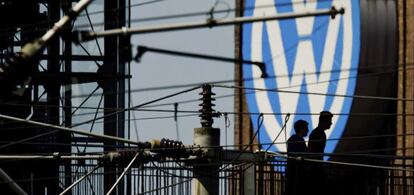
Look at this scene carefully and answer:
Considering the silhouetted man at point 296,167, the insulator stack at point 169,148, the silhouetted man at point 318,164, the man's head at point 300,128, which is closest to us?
the insulator stack at point 169,148

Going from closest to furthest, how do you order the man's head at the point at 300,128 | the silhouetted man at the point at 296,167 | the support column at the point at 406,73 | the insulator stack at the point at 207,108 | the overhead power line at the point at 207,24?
1. the overhead power line at the point at 207,24
2. the insulator stack at the point at 207,108
3. the silhouetted man at the point at 296,167
4. the man's head at the point at 300,128
5. the support column at the point at 406,73

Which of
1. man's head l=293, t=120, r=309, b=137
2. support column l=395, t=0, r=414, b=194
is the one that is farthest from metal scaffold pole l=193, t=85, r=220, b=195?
support column l=395, t=0, r=414, b=194

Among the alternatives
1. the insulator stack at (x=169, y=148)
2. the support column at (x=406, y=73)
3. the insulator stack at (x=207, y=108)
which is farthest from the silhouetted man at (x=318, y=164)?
the support column at (x=406, y=73)

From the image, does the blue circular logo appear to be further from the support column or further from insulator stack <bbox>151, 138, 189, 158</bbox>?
insulator stack <bbox>151, 138, 189, 158</bbox>

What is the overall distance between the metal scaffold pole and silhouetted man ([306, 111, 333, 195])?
56.8 inches

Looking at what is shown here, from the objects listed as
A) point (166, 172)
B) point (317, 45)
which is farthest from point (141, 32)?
point (317, 45)

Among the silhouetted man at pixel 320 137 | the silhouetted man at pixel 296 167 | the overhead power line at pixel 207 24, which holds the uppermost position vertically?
the overhead power line at pixel 207 24

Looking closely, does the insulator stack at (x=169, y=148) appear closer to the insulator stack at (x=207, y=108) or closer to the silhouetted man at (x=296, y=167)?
the insulator stack at (x=207, y=108)

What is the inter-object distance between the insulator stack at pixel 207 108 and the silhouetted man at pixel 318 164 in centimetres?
143

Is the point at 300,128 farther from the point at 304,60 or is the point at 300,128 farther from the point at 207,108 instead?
the point at 304,60

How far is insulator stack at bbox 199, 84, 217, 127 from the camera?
22.9 m

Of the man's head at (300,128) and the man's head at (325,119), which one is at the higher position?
the man's head at (325,119)

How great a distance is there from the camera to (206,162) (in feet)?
72.8

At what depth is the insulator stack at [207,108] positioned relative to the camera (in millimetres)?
22891
